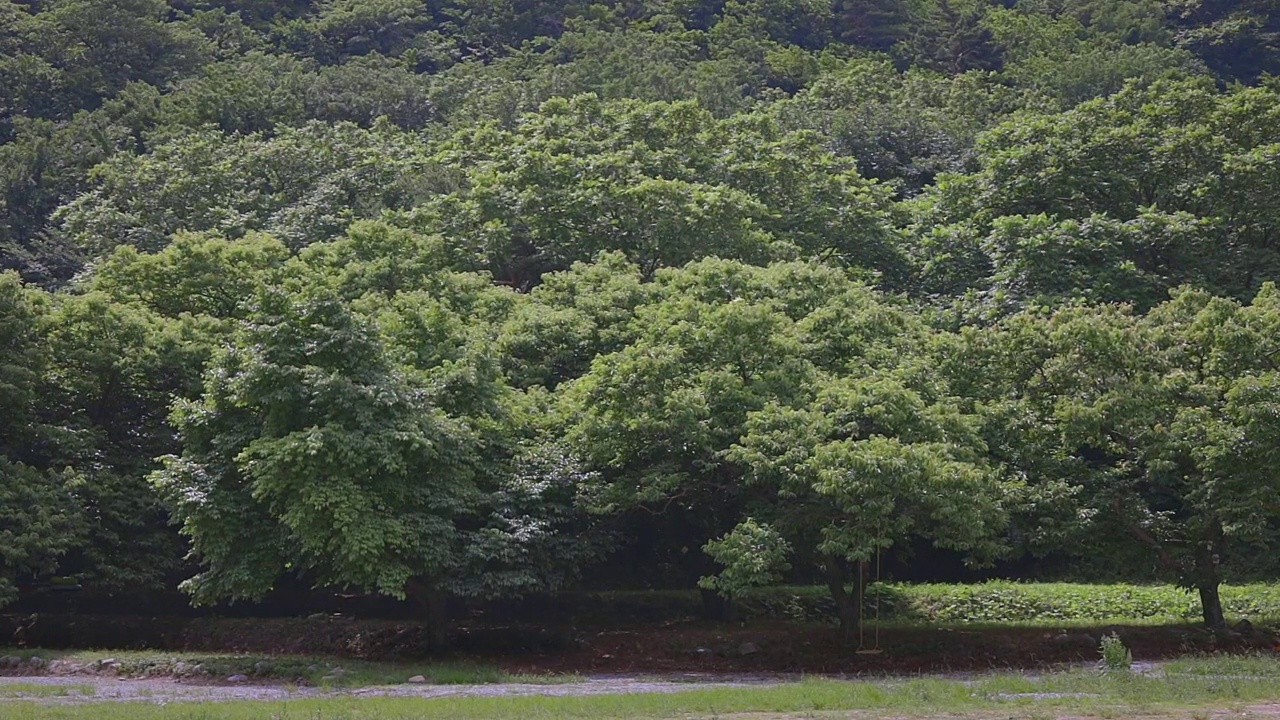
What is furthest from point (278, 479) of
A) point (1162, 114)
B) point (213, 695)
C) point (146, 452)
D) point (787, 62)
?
point (787, 62)

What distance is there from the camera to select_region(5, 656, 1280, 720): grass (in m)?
20.2

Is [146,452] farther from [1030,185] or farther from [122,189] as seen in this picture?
[1030,185]

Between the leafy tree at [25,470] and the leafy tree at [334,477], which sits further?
the leafy tree at [25,470]

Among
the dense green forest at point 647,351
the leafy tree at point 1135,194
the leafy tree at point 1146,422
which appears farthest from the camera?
the leafy tree at point 1135,194

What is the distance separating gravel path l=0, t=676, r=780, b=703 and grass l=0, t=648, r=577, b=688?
616 mm

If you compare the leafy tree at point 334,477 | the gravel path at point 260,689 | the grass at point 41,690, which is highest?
the leafy tree at point 334,477

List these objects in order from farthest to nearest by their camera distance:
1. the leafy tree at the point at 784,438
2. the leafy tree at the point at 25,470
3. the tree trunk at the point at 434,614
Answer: the tree trunk at the point at 434,614
the leafy tree at the point at 25,470
the leafy tree at the point at 784,438

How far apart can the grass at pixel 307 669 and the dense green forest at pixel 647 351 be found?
1.66 m

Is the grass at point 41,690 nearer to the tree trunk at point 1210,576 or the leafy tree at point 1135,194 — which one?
the tree trunk at point 1210,576

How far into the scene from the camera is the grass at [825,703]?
66.2ft

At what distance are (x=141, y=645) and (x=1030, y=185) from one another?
31.7 m

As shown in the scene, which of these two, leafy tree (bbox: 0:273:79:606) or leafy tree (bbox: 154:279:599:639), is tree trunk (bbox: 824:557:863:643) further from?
leafy tree (bbox: 0:273:79:606)

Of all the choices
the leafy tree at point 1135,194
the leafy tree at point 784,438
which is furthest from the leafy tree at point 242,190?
the leafy tree at point 784,438

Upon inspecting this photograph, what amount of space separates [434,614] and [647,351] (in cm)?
822
